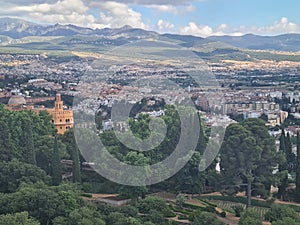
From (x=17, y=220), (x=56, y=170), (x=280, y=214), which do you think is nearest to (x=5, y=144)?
(x=56, y=170)

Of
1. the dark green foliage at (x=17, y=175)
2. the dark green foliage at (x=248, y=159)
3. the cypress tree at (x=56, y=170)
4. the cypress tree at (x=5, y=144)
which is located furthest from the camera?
the cypress tree at (x=5, y=144)

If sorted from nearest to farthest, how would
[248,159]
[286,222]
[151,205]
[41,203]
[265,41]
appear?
[286,222] < [41,203] < [151,205] < [248,159] < [265,41]

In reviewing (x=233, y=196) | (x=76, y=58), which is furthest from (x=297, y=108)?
(x=76, y=58)

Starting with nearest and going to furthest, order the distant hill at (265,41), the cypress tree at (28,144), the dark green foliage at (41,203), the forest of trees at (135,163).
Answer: the dark green foliage at (41,203) → the forest of trees at (135,163) → the cypress tree at (28,144) → the distant hill at (265,41)

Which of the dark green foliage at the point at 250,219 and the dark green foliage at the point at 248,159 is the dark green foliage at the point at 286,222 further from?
the dark green foliage at the point at 248,159

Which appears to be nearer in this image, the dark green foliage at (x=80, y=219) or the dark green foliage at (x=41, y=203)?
the dark green foliage at (x=80, y=219)

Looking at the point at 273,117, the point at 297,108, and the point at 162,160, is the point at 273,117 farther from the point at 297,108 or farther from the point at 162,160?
the point at 162,160

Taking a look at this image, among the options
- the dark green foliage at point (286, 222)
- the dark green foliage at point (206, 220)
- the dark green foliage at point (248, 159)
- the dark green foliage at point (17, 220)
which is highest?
the dark green foliage at point (248, 159)

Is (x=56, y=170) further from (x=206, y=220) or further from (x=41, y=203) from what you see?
(x=206, y=220)

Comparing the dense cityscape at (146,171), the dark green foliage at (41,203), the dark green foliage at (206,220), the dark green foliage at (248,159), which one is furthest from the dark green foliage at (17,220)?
the dark green foliage at (248,159)
